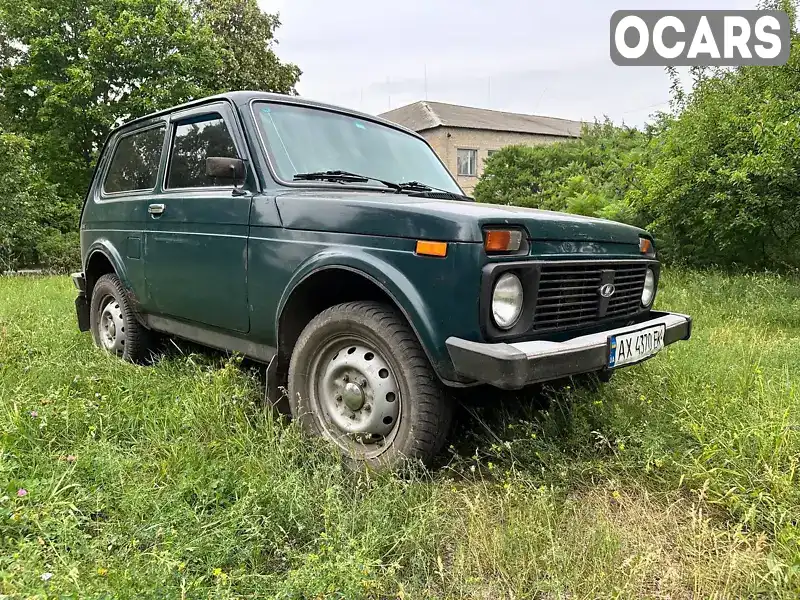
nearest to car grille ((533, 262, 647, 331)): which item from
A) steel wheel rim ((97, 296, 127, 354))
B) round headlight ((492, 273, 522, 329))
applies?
round headlight ((492, 273, 522, 329))

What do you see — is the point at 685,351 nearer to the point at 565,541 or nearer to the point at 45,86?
the point at 565,541

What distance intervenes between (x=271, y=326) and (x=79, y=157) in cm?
2004

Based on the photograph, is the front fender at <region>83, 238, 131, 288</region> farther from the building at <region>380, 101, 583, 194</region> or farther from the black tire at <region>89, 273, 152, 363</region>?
the building at <region>380, 101, 583, 194</region>

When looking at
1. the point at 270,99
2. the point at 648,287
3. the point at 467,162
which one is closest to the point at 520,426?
the point at 648,287

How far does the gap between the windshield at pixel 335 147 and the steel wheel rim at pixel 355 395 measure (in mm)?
1048

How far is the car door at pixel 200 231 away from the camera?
334 centimetres

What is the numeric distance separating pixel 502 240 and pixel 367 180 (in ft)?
4.09

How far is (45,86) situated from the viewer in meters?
18.0

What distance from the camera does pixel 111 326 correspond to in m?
4.73

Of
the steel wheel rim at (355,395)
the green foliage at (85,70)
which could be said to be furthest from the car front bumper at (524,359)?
the green foliage at (85,70)

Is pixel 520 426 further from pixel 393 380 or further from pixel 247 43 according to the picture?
pixel 247 43

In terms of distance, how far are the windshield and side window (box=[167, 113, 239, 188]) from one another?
0.29 metres

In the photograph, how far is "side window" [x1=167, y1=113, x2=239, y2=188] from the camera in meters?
3.56

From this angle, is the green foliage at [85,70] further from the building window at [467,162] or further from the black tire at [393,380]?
the black tire at [393,380]
